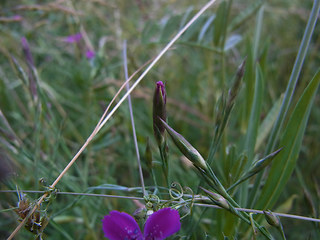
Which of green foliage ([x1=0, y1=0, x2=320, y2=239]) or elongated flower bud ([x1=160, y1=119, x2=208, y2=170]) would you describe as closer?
elongated flower bud ([x1=160, y1=119, x2=208, y2=170])

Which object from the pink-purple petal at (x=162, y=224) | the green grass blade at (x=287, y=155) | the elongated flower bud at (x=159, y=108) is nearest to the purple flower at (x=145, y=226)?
the pink-purple petal at (x=162, y=224)

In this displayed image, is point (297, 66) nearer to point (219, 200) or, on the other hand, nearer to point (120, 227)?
point (219, 200)

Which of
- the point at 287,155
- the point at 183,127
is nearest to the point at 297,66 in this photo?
the point at 287,155

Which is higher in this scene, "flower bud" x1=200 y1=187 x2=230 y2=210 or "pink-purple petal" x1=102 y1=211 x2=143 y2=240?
"flower bud" x1=200 y1=187 x2=230 y2=210

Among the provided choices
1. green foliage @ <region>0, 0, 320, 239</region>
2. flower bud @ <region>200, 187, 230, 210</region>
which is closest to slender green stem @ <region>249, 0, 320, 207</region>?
green foliage @ <region>0, 0, 320, 239</region>

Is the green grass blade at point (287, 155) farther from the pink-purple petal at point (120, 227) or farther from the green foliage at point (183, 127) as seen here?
the pink-purple petal at point (120, 227)

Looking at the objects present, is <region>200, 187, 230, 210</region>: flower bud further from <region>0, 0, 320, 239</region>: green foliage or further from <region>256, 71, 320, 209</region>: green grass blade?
<region>256, 71, 320, 209</region>: green grass blade

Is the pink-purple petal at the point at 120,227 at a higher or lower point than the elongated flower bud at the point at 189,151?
lower
